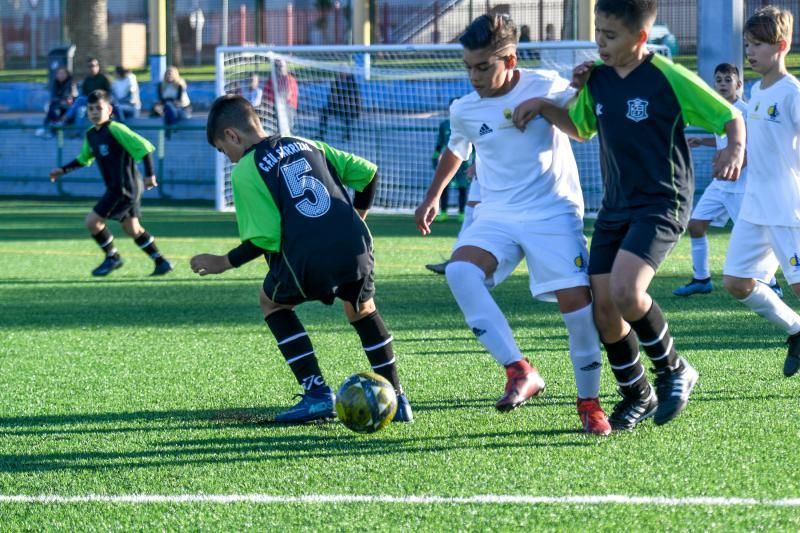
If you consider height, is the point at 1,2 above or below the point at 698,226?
above

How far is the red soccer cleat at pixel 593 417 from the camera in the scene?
478 cm

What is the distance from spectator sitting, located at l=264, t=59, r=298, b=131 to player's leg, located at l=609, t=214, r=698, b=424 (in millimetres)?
14280

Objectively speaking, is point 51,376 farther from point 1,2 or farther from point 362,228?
point 1,2

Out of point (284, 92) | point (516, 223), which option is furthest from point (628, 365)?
point (284, 92)

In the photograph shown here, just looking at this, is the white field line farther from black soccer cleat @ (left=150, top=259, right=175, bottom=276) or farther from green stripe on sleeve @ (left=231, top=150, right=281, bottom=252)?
black soccer cleat @ (left=150, top=259, right=175, bottom=276)

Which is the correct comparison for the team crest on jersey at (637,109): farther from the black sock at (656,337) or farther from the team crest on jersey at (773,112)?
the team crest on jersey at (773,112)

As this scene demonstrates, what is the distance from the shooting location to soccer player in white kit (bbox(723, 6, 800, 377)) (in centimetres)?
580

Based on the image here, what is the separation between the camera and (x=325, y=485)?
4.13m

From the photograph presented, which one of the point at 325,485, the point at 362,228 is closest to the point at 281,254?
the point at 362,228

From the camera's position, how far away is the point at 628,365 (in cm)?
487

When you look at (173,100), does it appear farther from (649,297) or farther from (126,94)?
(649,297)

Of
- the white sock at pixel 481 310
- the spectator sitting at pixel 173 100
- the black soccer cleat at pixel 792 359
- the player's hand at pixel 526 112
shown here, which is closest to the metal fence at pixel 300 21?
the spectator sitting at pixel 173 100

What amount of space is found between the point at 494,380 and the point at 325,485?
200cm

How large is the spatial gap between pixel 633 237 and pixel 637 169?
10.8 inches
